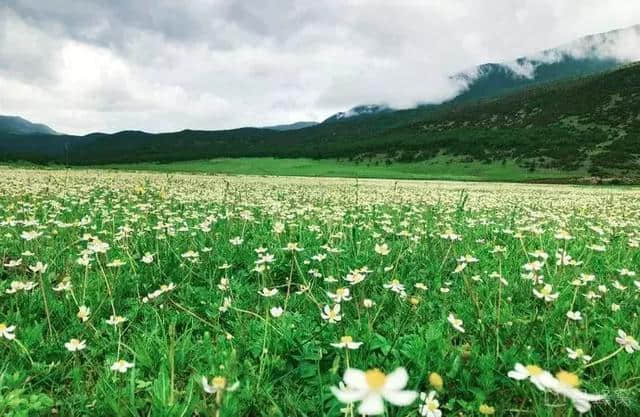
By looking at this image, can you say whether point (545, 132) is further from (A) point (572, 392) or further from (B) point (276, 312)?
(A) point (572, 392)

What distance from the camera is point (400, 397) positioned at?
100 centimetres

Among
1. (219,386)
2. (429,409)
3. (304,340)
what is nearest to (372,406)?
(219,386)

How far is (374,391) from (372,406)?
88 millimetres

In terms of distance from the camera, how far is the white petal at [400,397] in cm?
95

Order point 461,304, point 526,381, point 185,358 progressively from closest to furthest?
point 526,381
point 185,358
point 461,304

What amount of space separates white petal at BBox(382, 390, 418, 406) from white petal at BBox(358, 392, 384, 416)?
0.08 feet

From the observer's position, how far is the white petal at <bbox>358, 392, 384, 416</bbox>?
3.18 feet

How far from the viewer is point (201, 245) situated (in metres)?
5.21

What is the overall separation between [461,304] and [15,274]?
4.28 m

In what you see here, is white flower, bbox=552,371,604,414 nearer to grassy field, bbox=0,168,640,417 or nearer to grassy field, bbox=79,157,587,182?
grassy field, bbox=0,168,640,417

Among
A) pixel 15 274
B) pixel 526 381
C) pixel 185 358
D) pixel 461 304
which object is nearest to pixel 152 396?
pixel 185 358

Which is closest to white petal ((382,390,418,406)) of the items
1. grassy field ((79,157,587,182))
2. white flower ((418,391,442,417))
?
white flower ((418,391,442,417))

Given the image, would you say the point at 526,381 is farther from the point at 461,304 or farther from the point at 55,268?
the point at 55,268

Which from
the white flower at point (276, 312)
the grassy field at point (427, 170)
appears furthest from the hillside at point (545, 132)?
the white flower at point (276, 312)
